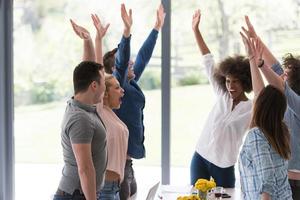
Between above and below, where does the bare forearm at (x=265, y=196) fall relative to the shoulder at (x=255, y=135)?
below

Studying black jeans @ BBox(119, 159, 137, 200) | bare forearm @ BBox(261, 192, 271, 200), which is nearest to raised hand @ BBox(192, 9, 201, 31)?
black jeans @ BBox(119, 159, 137, 200)

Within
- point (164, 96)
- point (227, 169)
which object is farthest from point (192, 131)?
point (227, 169)

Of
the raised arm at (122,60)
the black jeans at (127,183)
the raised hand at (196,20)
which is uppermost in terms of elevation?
the raised hand at (196,20)

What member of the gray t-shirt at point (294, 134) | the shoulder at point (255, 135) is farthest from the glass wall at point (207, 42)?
the shoulder at point (255, 135)

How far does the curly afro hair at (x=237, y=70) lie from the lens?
3613mm

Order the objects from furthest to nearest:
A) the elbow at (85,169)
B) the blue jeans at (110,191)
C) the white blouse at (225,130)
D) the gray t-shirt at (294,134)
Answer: the white blouse at (225,130)
the gray t-shirt at (294,134)
the blue jeans at (110,191)
the elbow at (85,169)

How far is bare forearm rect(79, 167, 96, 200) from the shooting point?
2.63 meters

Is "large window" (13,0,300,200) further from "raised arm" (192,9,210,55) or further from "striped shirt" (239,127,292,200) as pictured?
"striped shirt" (239,127,292,200)

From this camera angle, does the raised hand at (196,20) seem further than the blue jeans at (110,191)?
Yes

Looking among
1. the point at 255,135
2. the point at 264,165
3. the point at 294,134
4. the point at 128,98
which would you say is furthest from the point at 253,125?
the point at 128,98

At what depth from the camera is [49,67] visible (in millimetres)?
4496

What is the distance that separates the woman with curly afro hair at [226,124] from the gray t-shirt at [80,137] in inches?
42.9

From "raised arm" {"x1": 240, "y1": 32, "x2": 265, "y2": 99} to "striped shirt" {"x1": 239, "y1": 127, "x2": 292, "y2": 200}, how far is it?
2.12 feet

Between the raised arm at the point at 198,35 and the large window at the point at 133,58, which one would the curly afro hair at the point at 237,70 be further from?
the large window at the point at 133,58
